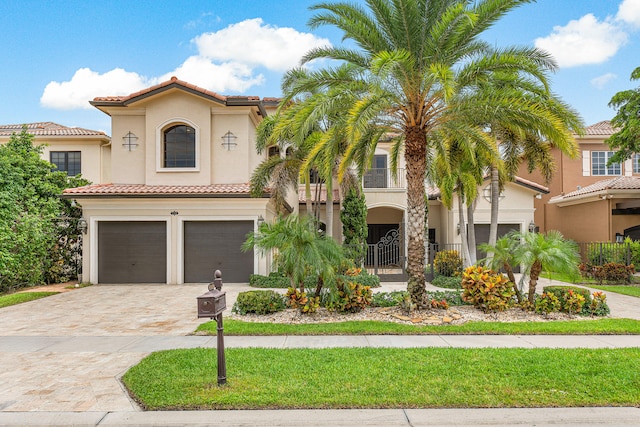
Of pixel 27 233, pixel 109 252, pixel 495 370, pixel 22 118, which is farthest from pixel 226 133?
pixel 22 118

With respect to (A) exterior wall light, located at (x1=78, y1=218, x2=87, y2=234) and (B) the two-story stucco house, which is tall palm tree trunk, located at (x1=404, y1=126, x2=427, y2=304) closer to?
(B) the two-story stucco house

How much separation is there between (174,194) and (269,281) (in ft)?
16.5

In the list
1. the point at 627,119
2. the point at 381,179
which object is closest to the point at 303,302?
the point at 381,179

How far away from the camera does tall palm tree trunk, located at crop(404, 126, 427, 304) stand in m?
9.87

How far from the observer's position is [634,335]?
26.0ft

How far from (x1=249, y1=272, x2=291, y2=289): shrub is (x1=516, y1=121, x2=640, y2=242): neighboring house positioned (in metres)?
17.0

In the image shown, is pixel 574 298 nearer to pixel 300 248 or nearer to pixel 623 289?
pixel 300 248

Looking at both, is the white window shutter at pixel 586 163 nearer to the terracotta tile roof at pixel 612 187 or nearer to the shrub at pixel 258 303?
the terracotta tile roof at pixel 612 187

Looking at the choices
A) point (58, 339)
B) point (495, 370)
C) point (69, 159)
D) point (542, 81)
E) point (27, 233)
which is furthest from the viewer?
point (69, 159)

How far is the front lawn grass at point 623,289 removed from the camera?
1369 cm

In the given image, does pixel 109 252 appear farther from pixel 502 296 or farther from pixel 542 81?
pixel 542 81

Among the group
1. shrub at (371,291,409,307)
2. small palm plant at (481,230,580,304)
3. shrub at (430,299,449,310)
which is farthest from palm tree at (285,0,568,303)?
small palm plant at (481,230,580,304)

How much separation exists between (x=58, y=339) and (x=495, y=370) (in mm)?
8116

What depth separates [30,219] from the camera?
46.5 ft
